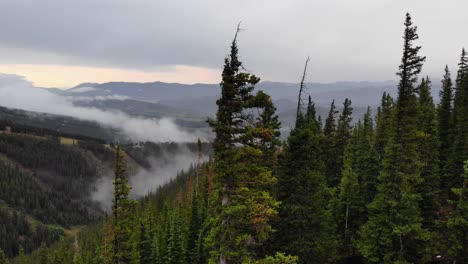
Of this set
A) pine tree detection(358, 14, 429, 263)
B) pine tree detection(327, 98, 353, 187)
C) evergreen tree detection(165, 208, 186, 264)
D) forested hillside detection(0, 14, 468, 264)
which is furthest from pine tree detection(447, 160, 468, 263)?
evergreen tree detection(165, 208, 186, 264)

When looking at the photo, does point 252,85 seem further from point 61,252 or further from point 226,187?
point 61,252

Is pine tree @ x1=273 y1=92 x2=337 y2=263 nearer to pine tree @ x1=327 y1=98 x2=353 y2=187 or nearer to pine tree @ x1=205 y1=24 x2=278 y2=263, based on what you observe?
pine tree @ x1=205 y1=24 x2=278 y2=263

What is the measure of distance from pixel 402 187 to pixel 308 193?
8.13 meters

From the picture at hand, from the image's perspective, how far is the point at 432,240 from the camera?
3672cm

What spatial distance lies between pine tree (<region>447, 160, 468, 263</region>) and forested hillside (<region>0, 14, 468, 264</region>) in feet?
0.29

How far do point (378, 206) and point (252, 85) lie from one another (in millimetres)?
19773

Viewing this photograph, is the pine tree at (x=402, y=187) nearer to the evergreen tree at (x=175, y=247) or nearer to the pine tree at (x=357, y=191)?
the pine tree at (x=357, y=191)

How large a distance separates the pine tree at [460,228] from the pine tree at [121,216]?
28441 millimetres

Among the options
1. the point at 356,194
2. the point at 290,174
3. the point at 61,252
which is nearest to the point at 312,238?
the point at 290,174

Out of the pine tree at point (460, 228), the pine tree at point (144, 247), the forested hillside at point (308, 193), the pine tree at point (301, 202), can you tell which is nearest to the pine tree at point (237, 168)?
the forested hillside at point (308, 193)

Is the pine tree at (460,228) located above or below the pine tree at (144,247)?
above

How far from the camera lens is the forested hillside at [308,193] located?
2058 cm

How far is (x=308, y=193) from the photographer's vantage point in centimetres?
3228

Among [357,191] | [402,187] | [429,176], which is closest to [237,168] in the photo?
[402,187]
